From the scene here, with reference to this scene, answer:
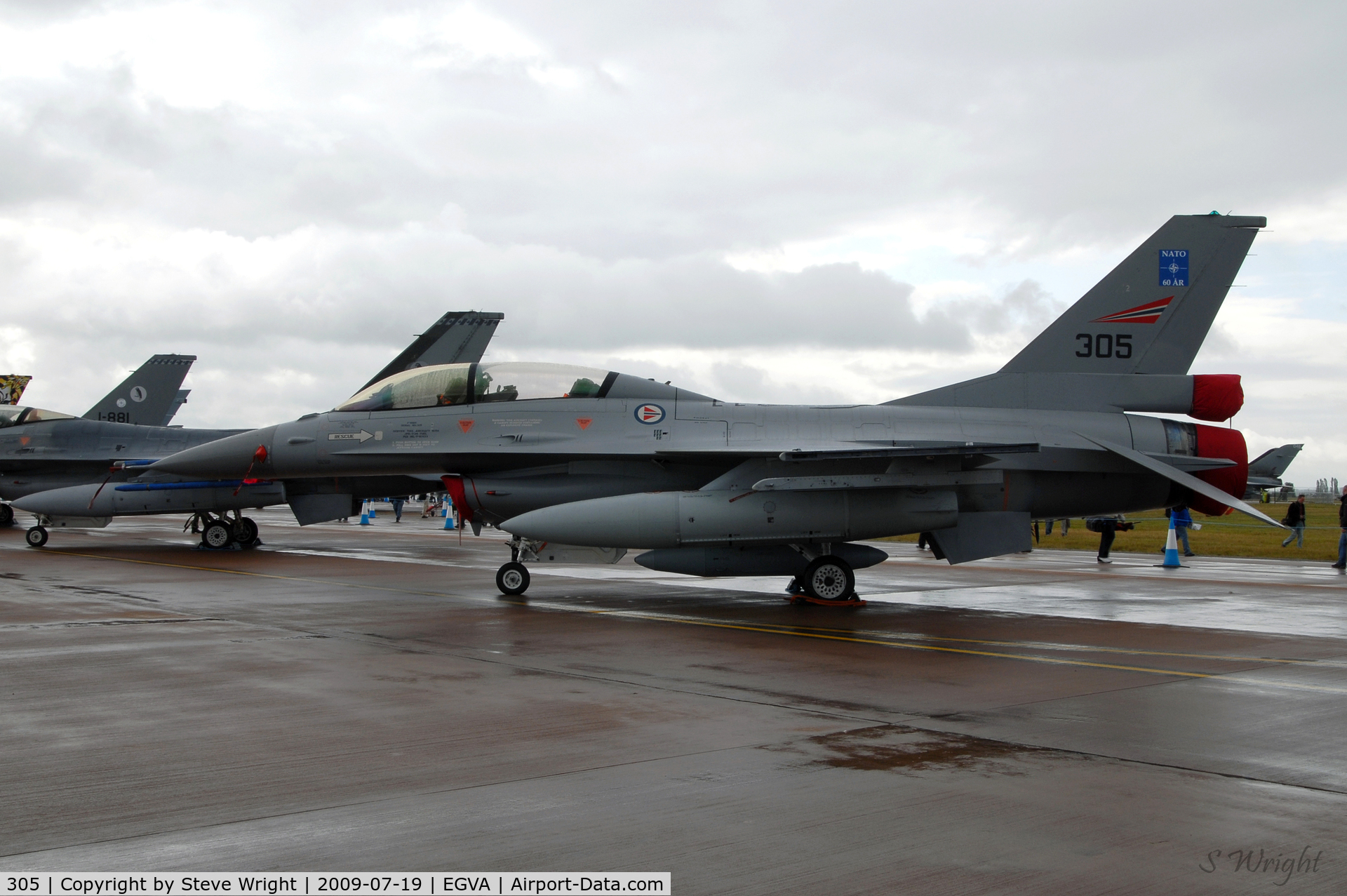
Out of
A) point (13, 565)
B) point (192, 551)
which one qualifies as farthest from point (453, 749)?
point (192, 551)

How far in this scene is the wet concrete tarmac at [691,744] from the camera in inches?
151

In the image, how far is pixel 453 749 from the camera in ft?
17.6

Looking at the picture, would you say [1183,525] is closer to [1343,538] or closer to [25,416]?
[1343,538]

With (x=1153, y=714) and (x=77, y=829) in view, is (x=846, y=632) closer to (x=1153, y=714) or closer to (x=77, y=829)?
(x=1153, y=714)

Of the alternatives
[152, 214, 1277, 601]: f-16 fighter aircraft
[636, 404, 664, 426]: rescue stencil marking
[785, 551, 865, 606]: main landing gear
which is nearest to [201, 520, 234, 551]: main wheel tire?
[152, 214, 1277, 601]: f-16 fighter aircraft

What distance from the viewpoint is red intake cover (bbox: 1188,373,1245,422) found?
1300 centimetres

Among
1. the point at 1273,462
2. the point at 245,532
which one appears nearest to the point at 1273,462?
the point at 1273,462

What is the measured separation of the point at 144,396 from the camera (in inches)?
1271

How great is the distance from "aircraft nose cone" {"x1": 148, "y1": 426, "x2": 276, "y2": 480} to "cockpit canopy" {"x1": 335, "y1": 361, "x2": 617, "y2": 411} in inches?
44.0

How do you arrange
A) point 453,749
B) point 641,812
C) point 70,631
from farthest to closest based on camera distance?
point 70,631 → point 453,749 → point 641,812

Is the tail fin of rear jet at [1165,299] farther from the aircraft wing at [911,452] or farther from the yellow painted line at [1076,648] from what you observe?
the yellow painted line at [1076,648]

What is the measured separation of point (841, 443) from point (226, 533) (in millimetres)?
14783

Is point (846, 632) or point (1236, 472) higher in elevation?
point (1236, 472)

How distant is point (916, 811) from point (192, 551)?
774 inches
